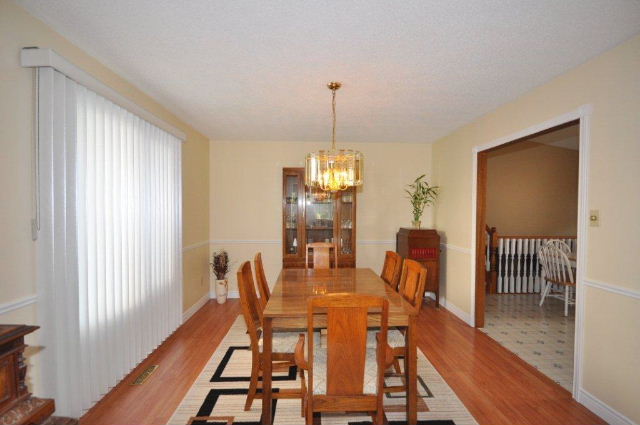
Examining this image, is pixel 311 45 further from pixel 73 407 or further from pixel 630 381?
pixel 630 381

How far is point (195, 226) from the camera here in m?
4.46

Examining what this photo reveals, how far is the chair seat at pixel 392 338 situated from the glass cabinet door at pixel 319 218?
2.43 metres

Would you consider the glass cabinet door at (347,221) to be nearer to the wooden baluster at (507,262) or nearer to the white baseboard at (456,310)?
the white baseboard at (456,310)

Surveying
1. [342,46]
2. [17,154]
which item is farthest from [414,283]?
[17,154]

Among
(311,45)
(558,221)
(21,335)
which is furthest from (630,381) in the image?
(558,221)

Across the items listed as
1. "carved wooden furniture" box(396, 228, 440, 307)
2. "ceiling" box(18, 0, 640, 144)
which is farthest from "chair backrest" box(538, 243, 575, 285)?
"ceiling" box(18, 0, 640, 144)

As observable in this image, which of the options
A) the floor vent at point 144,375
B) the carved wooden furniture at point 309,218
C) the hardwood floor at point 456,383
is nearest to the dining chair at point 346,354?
the hardwood floor at point 456,383

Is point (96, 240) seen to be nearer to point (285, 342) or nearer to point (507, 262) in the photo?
point (285, 342)

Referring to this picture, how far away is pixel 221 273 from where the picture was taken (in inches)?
192

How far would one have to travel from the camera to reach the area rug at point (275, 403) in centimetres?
218

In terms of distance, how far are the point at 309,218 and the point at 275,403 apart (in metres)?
2.90

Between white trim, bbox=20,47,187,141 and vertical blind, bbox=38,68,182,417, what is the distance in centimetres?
5

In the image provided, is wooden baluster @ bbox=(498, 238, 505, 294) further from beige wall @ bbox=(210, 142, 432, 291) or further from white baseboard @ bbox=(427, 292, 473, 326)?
beige wall @ bbox=(210, 142, 432, 291)

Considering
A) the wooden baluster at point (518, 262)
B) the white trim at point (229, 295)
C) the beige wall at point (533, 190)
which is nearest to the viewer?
the white trim at point (229, 295)
